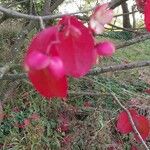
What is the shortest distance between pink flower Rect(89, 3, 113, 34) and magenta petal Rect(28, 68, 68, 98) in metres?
0.12

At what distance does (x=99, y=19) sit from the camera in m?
0.78

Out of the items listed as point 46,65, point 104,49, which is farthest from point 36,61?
point 104,49

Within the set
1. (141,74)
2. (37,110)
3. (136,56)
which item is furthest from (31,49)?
(136,56)

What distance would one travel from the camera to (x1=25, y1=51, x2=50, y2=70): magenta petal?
0.61m

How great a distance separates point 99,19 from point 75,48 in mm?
139

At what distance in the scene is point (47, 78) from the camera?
0.67 m

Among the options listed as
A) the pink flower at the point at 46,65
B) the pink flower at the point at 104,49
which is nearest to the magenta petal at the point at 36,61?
the pink flower at the point at 46,65

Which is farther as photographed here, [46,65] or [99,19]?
[99,19]

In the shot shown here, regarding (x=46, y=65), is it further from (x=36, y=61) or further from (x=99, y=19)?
(x=99, y=19)

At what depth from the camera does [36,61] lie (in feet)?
2.00

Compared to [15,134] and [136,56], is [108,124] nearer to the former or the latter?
[15,134]

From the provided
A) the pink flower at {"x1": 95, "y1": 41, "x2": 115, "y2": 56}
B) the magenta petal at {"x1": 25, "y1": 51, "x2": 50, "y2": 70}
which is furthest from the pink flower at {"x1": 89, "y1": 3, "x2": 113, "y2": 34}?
the magenta petal at {"x1": 25, "y1": 51, "x2": 50, "y2": 70}

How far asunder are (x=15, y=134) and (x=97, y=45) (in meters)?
3.11

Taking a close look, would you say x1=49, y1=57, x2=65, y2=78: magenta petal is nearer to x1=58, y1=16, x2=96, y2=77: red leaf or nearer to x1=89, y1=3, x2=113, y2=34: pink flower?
x1=58, y1=16, x2=96, y2=77: red leaf
